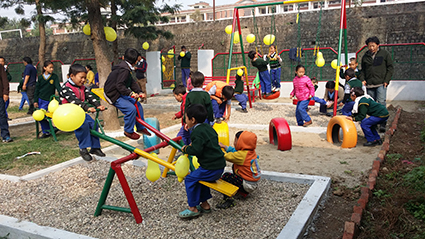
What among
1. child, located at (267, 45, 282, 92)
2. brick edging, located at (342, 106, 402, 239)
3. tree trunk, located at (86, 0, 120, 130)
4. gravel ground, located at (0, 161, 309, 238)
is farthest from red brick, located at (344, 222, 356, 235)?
child, located at (267, 45, 282, 92)

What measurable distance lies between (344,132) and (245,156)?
127 inches

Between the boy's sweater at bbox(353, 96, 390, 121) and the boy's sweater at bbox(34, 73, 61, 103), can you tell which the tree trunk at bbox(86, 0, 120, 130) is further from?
the boy's sweater at bbox(353, 96, 390, 121)

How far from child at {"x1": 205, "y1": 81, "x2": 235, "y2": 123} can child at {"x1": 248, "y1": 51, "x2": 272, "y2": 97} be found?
2945 millimetres

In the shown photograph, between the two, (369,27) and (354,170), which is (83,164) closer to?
(354,170)

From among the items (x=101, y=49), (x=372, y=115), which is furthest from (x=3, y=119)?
(x=372, y=115)

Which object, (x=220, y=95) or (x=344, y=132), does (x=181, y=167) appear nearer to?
(x=220, y=95)

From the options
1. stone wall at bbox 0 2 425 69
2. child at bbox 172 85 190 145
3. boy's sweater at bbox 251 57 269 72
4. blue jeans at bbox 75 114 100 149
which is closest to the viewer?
blue jeans at bbox 75 114 100 149

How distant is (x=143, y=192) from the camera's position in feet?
14.0

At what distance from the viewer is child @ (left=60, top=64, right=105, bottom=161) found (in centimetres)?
425

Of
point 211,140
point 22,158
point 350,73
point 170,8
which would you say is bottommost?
point 22,158

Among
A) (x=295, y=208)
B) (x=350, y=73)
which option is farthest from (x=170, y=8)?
(x=295, y=208)

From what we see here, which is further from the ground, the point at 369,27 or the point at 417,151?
the point at 369,27

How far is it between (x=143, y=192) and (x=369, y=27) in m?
18.9

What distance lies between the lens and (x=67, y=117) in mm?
3322
